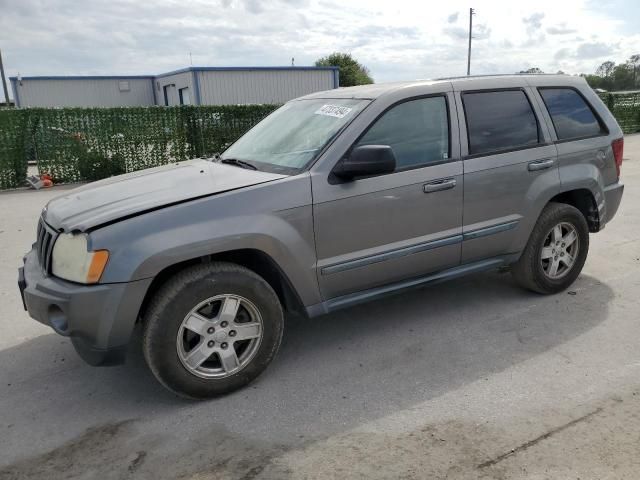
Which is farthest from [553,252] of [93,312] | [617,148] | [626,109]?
[626,109]

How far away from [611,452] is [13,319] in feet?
14.5

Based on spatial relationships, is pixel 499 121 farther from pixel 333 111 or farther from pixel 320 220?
pixel 320 220

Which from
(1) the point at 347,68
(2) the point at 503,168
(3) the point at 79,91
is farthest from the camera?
(1) the point at 347,68

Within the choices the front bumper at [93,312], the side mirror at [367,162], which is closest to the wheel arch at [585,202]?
the side mirror at [367,162]

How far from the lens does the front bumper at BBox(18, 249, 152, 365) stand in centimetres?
290

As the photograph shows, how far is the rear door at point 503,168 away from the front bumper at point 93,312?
93.1 inches

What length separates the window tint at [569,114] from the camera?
4512 mm

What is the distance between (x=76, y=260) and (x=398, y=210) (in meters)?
1.99

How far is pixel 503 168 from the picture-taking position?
4117 millimetres

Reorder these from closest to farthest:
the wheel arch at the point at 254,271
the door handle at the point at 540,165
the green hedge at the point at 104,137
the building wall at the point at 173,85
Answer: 1. the wheel arch at the point at 254,271
2. the door handle at the point at 540,165
3. the green hedge at the point at 104,137
4. the building wall at the point at 173,85

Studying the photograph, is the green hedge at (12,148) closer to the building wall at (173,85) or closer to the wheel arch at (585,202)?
the wheel arch at (585,202)

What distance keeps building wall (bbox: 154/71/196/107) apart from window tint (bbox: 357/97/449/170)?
29.4 metres

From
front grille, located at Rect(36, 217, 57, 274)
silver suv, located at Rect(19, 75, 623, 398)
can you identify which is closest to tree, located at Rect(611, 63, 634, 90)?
silver suv, located at Rect(19, 75, 623, 398)

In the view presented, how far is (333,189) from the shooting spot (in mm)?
3461
